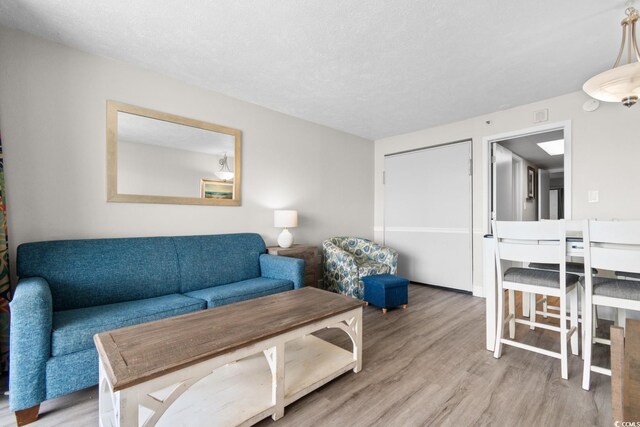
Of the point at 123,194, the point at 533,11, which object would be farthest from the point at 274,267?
the point at 533,11

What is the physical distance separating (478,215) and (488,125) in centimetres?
118

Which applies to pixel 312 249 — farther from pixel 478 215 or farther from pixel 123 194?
pixel 478 215

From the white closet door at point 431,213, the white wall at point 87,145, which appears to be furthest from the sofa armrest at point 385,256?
the white wall at point 87,145

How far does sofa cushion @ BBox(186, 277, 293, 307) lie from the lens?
7.34 ft

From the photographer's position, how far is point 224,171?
313 cm

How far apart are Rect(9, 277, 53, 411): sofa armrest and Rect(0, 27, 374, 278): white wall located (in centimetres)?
95

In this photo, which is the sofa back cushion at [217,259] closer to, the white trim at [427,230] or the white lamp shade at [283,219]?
the white lamp shade at [283,219]

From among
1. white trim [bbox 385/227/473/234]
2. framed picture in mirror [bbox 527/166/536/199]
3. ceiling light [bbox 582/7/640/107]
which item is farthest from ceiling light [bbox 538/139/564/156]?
ceiling light [bbox 582/7/640/107]

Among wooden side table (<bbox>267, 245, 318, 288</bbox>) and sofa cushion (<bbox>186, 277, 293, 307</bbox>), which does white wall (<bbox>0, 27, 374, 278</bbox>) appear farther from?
sofa cushion (<bbox>186, 277, 293, 307</bbox>)

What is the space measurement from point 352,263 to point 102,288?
235cm

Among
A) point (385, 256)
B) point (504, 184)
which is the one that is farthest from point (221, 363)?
point (504, 184)

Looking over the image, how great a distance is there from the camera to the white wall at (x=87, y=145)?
208 centimetres

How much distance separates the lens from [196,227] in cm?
294

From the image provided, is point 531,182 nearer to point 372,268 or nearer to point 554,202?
point 554,202
